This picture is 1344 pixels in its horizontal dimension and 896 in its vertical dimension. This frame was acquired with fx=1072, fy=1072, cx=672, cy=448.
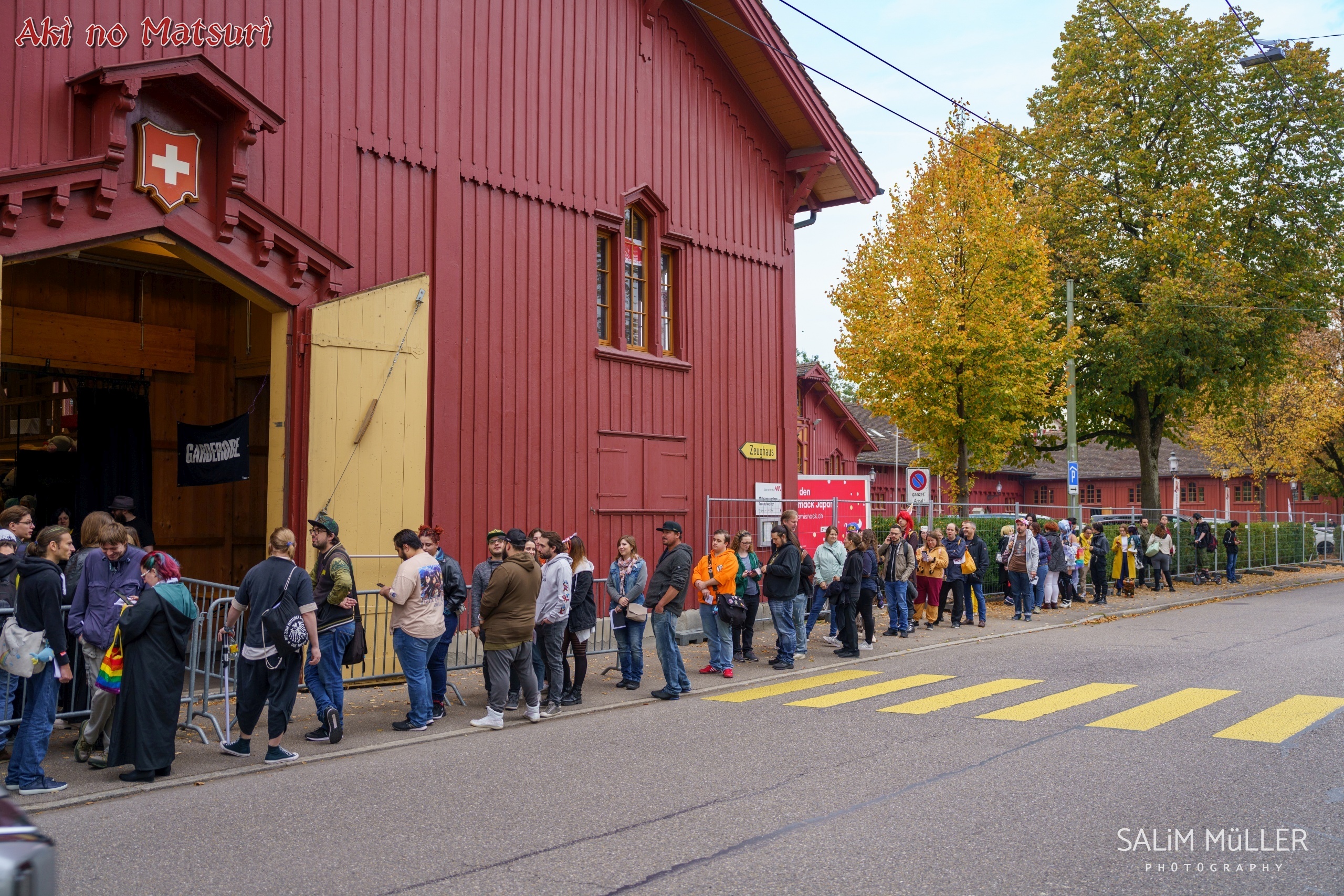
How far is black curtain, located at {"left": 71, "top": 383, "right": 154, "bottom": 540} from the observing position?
44.1 feet

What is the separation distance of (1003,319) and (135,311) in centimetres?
1726

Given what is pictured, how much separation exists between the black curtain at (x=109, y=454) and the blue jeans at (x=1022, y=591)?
48.9 feet

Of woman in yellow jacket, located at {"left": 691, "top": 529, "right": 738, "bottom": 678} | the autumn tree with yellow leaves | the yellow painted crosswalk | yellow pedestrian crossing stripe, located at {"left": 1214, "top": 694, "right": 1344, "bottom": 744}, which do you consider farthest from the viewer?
the autumn tree with yellow leaves

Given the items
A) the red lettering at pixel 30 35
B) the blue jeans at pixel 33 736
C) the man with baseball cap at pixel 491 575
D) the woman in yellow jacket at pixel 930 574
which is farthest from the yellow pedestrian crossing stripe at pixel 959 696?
the red lettering at pixel 30 35

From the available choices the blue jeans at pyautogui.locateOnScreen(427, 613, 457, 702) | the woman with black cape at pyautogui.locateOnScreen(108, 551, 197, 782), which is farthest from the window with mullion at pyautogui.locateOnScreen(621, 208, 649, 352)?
the woman with black cape at pyautogui.locateOnScreen(108, 551, 197, 782)

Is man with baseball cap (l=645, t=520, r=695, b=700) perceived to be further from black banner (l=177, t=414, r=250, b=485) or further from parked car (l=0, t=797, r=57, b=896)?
parked car (l=0, t=797, r=57, b=896)

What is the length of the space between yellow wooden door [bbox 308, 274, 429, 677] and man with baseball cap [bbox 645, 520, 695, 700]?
9.69 ft

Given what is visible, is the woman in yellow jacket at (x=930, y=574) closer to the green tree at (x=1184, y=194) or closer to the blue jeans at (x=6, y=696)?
the blue jeans at (x=6, y=696)

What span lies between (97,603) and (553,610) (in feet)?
13.1

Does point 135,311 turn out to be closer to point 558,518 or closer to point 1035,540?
point 558,518

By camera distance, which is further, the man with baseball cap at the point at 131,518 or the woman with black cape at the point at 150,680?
the man with baseball cap at the point at 131,518

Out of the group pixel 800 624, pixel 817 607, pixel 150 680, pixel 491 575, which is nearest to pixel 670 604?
pixel 491 575

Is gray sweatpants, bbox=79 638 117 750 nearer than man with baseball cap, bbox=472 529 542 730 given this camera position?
Yes

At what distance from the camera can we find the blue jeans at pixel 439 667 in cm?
1026
